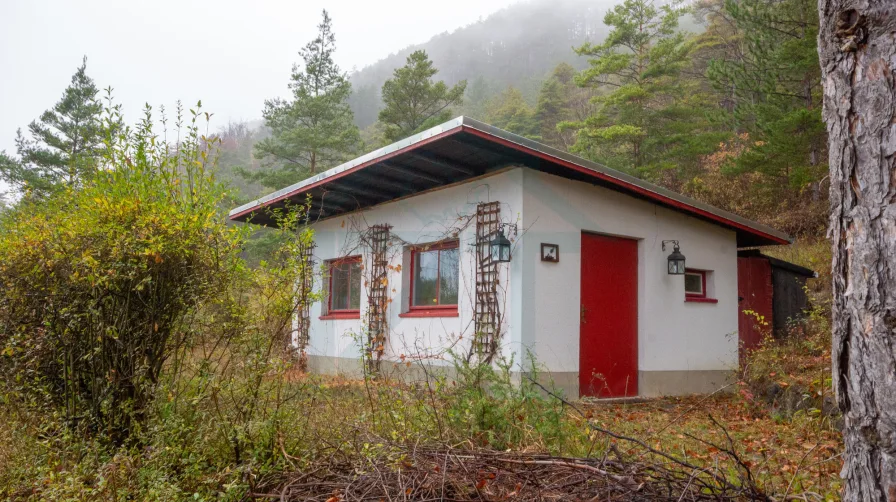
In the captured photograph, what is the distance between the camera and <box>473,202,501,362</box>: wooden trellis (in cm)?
717

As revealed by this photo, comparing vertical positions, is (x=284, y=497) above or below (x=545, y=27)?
below

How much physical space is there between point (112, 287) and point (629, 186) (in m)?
5.93

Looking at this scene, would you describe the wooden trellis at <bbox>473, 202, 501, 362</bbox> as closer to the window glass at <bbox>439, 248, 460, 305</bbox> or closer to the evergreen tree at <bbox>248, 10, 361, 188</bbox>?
the window glass at <bbox>439, 248, 460, 305</bbox>

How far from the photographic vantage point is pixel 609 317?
788 centimetres

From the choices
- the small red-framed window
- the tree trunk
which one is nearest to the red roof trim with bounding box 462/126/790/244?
the small red-framed window

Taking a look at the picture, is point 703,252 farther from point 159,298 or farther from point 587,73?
point 587,73

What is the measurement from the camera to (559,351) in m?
7.19

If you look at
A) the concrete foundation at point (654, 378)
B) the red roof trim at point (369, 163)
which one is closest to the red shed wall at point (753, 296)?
the concrete foundation at point (654, 378)

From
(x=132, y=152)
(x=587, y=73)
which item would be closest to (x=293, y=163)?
(x=587, y=73)

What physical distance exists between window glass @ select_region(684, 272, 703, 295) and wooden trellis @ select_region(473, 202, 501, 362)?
11.4 ft

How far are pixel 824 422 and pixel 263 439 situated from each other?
5023 mm

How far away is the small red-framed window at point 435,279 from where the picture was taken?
808 cm

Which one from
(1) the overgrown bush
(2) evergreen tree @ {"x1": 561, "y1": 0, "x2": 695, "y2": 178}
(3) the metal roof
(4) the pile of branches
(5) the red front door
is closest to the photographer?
(4) the pile of branches

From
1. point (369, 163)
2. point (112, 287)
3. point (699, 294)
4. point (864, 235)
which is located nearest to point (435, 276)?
point (369, 163)
